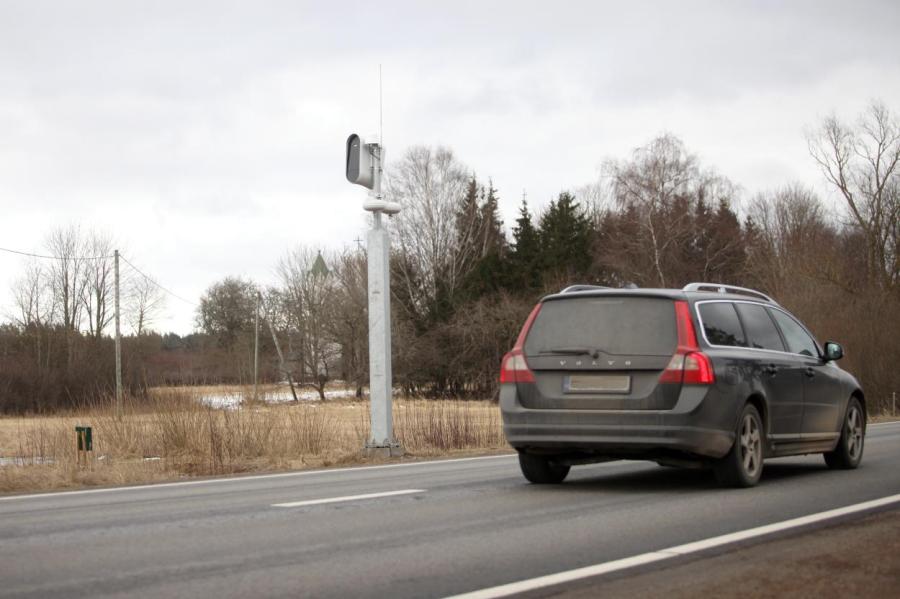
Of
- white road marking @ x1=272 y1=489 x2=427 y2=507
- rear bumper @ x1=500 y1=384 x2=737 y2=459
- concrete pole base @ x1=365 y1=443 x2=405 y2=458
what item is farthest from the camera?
concrete pole base @ x1=365 y1=443 x2=405 y2=458

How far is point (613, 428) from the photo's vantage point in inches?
368

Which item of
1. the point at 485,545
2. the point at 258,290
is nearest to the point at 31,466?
the point at 485,545

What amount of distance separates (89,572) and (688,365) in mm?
5250

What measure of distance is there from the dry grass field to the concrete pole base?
125 mm

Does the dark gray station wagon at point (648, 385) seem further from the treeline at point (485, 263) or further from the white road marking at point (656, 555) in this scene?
the treeline at point (485, 263)

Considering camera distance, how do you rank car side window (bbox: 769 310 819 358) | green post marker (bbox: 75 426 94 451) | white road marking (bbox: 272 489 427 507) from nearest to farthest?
white road marking (bbox: 272 489 427 507) < car side window (bbox: 769 310 819 358) < green post marker (bbox: 75 426 94 451)

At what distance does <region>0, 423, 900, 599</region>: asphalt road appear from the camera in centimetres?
554

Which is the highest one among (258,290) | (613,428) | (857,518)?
(258,290)

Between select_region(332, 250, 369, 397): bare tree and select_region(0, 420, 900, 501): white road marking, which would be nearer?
select_region(0, 420, 900, 501): white road marking

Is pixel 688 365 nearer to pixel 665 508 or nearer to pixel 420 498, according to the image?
pixel 665 508

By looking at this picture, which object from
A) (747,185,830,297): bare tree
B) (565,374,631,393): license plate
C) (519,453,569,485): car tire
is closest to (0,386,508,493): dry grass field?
(519,453,569,485): car tire

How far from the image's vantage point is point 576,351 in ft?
31.7

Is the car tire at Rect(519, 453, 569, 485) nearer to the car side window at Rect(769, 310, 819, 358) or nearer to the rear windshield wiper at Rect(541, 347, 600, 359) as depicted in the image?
the rear windshield wiper at Rect(541, 347, 600, 359)

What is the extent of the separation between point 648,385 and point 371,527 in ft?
9.95
